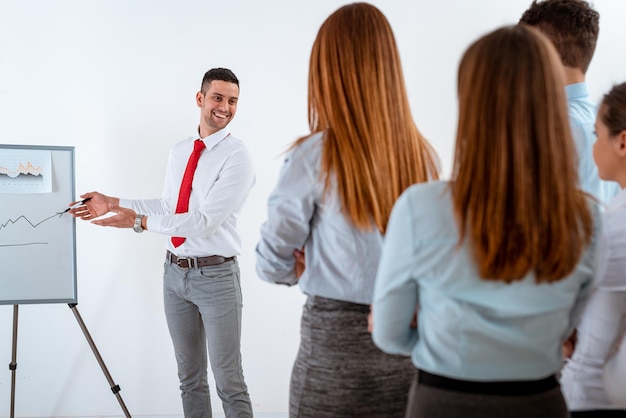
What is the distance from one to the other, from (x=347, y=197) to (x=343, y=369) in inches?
15.6

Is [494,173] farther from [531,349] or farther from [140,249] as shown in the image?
[140,249]

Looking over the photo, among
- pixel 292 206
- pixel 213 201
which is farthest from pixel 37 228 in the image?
pixel 292 206

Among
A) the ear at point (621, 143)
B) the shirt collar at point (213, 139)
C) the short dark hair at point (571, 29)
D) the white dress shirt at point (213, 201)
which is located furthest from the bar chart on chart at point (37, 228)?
the ear at point (621, 143)

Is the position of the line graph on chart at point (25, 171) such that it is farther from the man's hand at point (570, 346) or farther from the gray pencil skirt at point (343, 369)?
the man's hand at point (570, 346)

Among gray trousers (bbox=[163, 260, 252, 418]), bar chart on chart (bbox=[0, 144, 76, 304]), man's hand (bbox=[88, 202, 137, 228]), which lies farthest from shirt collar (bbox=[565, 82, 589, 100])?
bar chart on chart (bbox=[0, 144, 76, 304])

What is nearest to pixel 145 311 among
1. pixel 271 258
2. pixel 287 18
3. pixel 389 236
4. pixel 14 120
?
pixel 14 120

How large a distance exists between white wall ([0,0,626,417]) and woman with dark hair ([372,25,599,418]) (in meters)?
2.48

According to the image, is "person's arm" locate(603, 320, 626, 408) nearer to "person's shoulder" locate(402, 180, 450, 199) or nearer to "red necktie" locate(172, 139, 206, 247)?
"person's shoulder" locate(402, 180, 450, 199)

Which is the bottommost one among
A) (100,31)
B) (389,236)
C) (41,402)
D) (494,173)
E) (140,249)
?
(41,402)

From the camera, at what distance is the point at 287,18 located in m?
3.55

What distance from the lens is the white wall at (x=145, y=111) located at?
3451mm

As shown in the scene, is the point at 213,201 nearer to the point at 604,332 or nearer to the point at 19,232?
the point at 19,232

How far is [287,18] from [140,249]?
1.50 m

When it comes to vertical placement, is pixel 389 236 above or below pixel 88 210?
above
